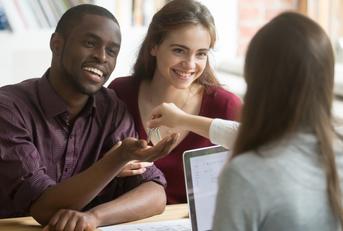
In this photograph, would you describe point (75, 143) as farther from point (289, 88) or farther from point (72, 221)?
point (289, 88)

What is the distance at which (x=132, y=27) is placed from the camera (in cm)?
287

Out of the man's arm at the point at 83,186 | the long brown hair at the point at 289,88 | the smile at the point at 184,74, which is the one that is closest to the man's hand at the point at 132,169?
the man's arm at the point at 83,186

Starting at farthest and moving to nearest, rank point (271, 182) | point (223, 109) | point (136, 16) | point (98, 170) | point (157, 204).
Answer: point (136, 16)
point (223, 109)
point (157, 204)
point (98, 170)
point (271, 182)

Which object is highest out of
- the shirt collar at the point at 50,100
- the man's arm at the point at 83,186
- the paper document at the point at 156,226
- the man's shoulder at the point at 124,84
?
the shirt collar at the point at 50,100

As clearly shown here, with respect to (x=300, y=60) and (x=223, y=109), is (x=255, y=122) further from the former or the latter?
(x=223, y=109)

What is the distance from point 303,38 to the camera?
940mm

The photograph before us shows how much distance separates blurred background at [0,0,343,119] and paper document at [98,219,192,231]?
0.94 m

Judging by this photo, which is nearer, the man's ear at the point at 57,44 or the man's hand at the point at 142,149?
the man's hand at the point at 142,149

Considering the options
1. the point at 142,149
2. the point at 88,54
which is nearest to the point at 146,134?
the point at 88,54

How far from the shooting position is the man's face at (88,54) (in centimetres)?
171

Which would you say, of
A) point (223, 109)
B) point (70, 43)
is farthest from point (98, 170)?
point (223, 109)

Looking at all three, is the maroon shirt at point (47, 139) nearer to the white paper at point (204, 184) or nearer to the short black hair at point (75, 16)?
the short black hair at point (75, 16)

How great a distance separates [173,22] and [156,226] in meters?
0.68

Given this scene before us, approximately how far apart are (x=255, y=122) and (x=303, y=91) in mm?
87
